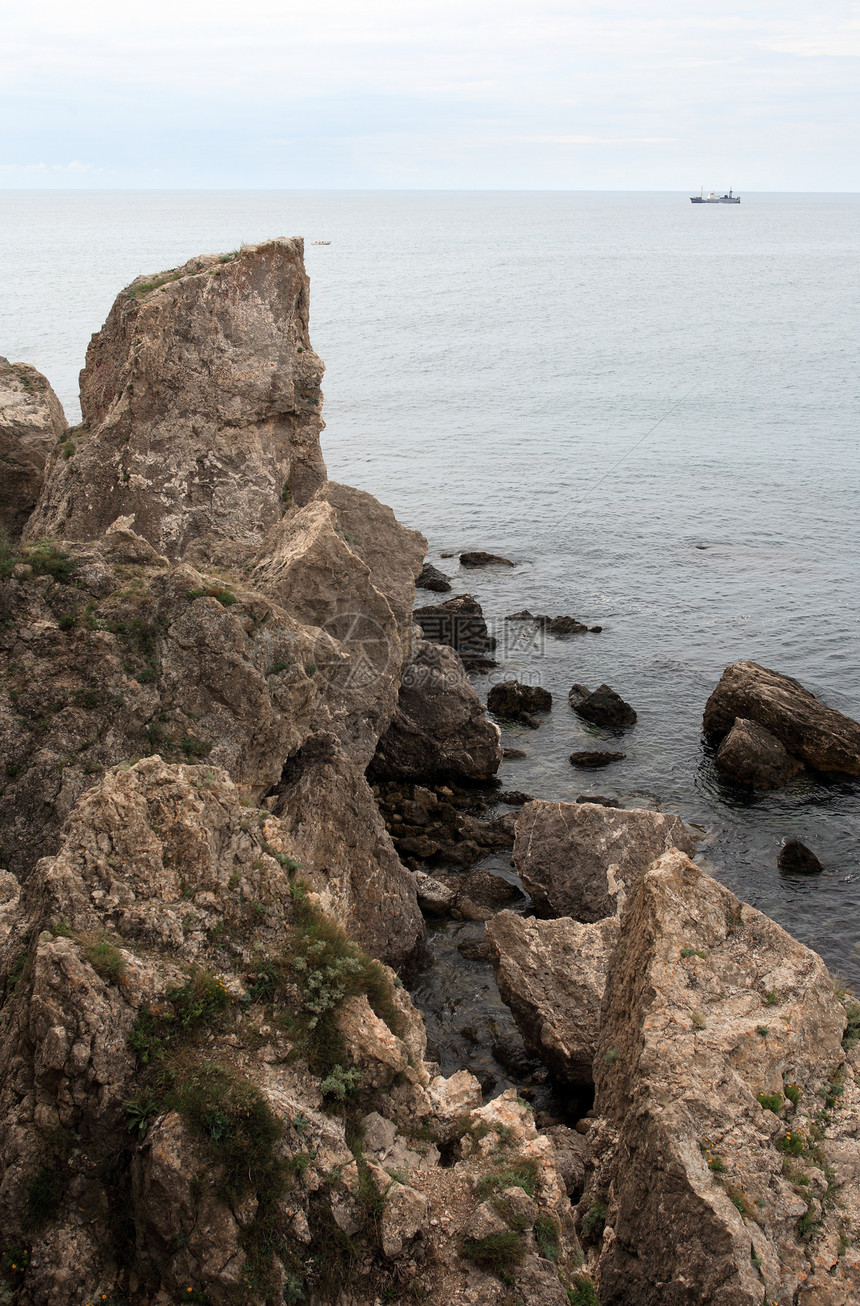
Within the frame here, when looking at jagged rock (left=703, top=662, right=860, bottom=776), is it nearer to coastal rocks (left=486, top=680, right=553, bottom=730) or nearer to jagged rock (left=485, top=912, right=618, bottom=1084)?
coastal rocks (left=486, top=680, right=553, bottom=730)

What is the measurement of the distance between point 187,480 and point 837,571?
37.3 m

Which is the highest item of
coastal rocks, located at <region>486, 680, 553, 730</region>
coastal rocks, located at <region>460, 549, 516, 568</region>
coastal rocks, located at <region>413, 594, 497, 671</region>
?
coastal rocks, located at <region>460, 549, 516, 568</region>

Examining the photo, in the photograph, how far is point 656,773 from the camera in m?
31.6

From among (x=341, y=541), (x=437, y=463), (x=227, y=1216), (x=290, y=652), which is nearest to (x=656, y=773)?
(x=341, y=541)

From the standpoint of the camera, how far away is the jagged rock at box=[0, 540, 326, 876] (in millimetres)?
16219

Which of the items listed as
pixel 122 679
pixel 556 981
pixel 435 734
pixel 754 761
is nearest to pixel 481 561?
pixel 435 734

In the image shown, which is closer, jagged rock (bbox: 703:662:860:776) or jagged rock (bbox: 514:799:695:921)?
jagged rock (bbox: 514:799:695:921)

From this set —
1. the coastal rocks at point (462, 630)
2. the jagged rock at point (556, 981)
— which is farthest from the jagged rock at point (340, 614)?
the coastal rocks at point (462, 630)

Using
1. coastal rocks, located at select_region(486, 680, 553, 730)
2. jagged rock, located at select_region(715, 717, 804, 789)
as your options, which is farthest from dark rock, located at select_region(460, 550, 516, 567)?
jagged rock, located at select_region(715, 717, 804, 789)

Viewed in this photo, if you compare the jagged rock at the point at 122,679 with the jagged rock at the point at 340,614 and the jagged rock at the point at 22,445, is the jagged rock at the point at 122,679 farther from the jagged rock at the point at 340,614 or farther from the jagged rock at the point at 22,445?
the jagged rock at the point at 22,445

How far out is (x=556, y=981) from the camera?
1897 cm

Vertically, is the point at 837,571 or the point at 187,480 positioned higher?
the point at 187,480

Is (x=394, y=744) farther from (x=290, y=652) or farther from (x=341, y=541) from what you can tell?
(x=290, y=652)

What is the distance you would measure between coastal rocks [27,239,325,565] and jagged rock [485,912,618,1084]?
1231 centimetres
